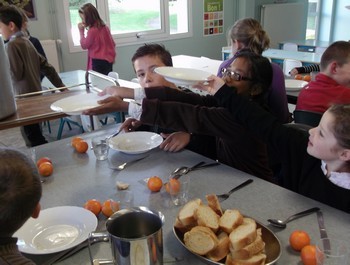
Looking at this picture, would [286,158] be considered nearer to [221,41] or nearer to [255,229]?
[255,229]

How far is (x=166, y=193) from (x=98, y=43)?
3417 millimetres

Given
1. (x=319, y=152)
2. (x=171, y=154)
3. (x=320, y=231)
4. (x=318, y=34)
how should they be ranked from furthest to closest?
(x=318, y=34)
(x=171, y=154)
(x=319, y=152)
(x=320, y=231)

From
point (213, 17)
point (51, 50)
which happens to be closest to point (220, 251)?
point (51, 50)

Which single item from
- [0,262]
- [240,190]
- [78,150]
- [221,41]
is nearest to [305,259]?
[240,190]

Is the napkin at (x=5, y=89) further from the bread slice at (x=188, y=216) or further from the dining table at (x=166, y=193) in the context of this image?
the bread slice at (x=188, y=216)

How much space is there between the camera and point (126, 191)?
117cm

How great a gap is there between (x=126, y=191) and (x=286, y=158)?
0.58m

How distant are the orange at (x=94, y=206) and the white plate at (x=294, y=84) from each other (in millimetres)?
2012

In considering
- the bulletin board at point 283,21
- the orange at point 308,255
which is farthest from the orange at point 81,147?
the bulletin board at point 283,21

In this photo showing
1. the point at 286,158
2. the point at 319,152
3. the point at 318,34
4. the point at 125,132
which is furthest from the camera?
the point at 318,34

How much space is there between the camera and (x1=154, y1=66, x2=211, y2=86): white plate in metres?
1.40

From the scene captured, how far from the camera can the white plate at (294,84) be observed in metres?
2.69

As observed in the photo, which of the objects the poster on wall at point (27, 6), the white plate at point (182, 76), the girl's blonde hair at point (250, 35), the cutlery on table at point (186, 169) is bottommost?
the cutlery on table at point (186, 169)

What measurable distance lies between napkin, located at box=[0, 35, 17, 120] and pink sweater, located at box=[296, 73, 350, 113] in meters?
1.58
